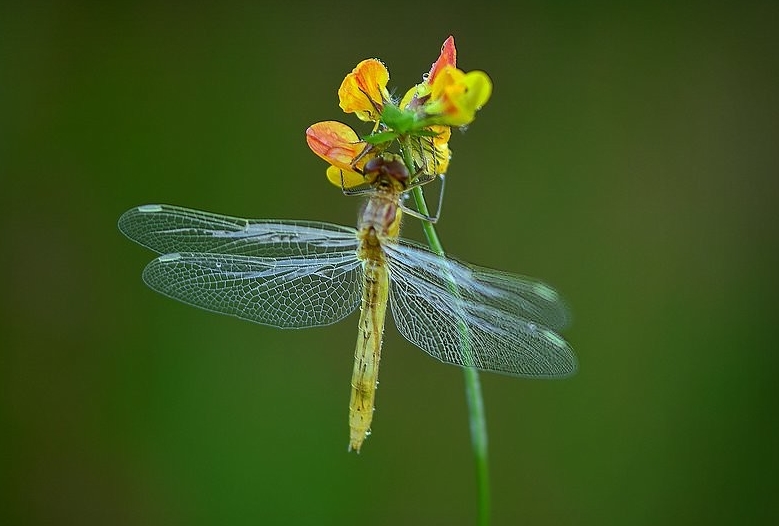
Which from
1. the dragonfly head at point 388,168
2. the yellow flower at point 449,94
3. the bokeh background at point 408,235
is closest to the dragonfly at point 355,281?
the dragonfly head at point 388,168

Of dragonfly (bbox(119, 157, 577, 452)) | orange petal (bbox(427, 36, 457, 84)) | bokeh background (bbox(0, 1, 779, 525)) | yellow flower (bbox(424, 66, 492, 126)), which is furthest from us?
bokeh background (bbox(0, 1, 779, 525))

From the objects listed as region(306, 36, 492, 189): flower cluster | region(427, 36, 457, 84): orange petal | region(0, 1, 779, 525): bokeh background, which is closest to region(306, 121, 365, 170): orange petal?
region(306, 36, 492, 189): flower cluster

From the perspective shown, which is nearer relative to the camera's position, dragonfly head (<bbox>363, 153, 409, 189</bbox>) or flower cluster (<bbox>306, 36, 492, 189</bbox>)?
flower cluster (<bbox>306, 36, 492, 189</bbox>)

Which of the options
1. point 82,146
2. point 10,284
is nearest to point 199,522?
point 10,284

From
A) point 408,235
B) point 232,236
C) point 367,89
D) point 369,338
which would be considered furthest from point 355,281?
point 408,235

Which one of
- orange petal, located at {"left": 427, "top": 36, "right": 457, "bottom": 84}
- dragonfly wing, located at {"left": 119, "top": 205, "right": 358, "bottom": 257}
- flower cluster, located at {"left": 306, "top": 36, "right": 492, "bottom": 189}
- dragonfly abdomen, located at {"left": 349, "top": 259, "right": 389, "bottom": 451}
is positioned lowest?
dragonfly abdomen, located at {"left": 349, "top": 259, "right": 389, "bottom": 451}

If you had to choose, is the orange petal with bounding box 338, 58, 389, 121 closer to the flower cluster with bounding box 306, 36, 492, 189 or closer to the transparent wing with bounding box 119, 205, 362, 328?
the flower cluster with bounding box 306, 36, 492, 189

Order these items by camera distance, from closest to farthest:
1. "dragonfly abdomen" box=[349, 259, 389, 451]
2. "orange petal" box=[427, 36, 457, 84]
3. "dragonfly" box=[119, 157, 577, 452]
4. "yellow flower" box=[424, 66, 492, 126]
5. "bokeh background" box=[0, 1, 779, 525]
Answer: "yellow flower" box=[424, 66, 492, 126], "orange petal" box=[427, 36, 457, 84], "dragonfly" box=[119, 157, 577, 452], "dragonfly abdomen" box=[349, 259, 389, 451], "bokeh background" box=[0, 1, 779, 525]

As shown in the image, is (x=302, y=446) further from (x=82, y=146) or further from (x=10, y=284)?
(x=82, y=146)
